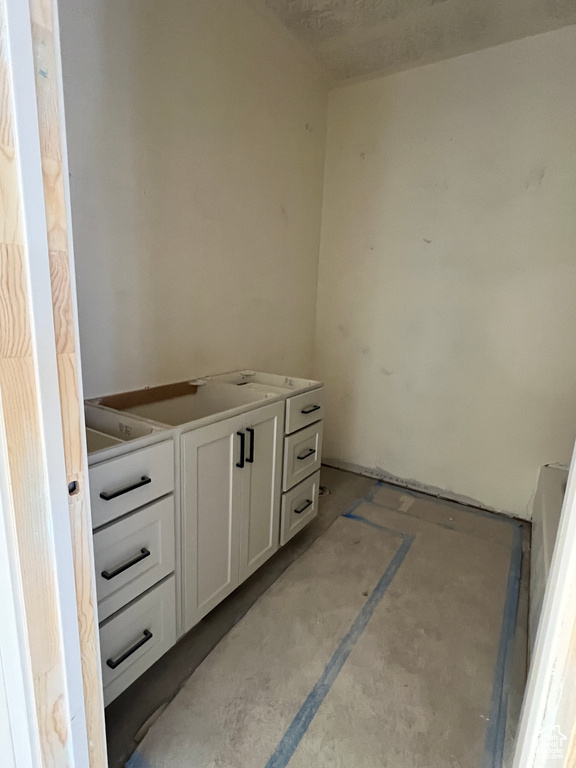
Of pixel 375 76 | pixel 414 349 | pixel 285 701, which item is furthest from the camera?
pixel 414 349

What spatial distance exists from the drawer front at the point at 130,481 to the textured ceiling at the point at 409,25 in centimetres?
234

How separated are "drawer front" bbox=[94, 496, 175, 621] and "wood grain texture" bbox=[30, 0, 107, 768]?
0.29 m

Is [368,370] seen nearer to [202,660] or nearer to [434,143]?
[434,143]

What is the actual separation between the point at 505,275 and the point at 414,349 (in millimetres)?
706

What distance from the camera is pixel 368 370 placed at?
307cm

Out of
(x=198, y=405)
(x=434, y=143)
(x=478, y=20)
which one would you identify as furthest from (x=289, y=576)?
(x=478, y=20)

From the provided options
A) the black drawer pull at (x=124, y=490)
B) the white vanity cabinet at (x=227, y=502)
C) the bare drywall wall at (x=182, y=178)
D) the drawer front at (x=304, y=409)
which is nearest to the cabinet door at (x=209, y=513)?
the white vanity cabinet at (x=227, y=502)

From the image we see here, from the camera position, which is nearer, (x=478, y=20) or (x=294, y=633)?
(x=294, y=633)

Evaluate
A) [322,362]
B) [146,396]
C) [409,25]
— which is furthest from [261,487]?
[409,25]

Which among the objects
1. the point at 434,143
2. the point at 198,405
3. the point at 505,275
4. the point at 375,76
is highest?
the point at 375,76

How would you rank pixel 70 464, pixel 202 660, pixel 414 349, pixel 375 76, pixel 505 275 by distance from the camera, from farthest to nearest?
pixel 414 349
pixel 375 76
pixel 505 275
pixel 202 660
pixel 70 464

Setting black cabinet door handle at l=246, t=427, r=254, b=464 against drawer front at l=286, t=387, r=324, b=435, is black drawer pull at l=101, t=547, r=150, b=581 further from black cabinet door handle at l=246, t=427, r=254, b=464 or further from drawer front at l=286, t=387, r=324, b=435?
drawer front at l=286, t=387, r=324, b=435

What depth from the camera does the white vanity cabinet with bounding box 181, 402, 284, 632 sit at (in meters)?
1.49

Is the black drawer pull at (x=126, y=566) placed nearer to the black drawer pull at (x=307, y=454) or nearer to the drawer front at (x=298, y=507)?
the drawer front at (x=298, y=507)
